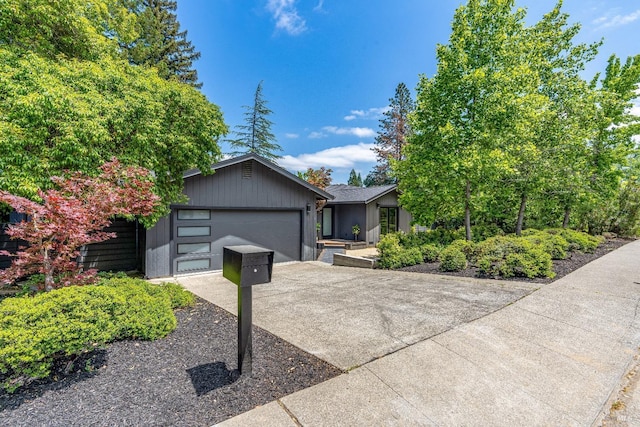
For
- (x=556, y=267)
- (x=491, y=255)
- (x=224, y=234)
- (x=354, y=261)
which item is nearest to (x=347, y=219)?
(x=354, y=261)

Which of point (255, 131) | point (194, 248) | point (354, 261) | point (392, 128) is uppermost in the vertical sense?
point (392, 128)

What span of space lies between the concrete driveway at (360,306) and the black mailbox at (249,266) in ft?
4.14

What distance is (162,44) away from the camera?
23.1 metres

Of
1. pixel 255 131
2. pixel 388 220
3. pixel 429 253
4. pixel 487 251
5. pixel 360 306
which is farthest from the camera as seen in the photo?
pixel 255 131

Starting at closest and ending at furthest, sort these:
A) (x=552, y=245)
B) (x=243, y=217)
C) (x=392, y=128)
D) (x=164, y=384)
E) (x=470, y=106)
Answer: (x=164, y=384)
(x=243, y=217)
(x=552, y=245)
(x=470, y=106)
(x=392, y=128)

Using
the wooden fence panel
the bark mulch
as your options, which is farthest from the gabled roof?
the bark mulch

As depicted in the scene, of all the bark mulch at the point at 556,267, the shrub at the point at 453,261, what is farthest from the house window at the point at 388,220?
the shrub at the point at 453,261

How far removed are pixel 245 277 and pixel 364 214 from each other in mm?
12946

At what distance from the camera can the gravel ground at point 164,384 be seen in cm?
229

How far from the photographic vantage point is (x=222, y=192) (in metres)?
8.70

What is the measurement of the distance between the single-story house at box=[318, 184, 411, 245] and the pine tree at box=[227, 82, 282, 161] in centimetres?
1369

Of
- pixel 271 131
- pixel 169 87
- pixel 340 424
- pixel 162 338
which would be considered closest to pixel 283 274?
pixel 162 338

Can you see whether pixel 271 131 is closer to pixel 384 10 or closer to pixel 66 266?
pixel 384 10

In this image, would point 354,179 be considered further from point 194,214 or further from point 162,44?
point 194,214
